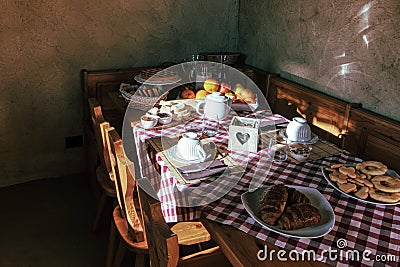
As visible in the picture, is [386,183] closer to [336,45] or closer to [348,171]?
[348,171]

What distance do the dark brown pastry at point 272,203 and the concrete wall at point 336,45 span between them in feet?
3.68

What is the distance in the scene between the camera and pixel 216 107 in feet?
7.01

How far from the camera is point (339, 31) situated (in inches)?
93.1

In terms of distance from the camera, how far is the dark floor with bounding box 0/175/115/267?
7.19ft

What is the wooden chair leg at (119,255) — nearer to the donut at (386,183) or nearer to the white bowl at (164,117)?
the white bowl at (164,117)

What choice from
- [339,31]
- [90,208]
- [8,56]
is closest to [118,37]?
[8,56]

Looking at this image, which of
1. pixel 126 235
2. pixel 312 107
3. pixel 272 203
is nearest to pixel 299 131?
pixel 272 203

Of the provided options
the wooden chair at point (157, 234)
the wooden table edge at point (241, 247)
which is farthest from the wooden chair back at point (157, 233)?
the wooden table edge at point (241, 247)

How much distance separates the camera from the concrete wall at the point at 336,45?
2.09 metres

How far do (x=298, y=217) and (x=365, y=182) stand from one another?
42cm

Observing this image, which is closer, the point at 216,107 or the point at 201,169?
the point at 201,169

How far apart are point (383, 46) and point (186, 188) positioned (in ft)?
4.60

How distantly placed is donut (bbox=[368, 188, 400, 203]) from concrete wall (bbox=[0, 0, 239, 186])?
2096mm

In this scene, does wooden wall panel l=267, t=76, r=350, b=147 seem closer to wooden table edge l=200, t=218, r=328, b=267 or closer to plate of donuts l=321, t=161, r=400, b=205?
plate of donuts l=321, t=161, r=400, b=205
